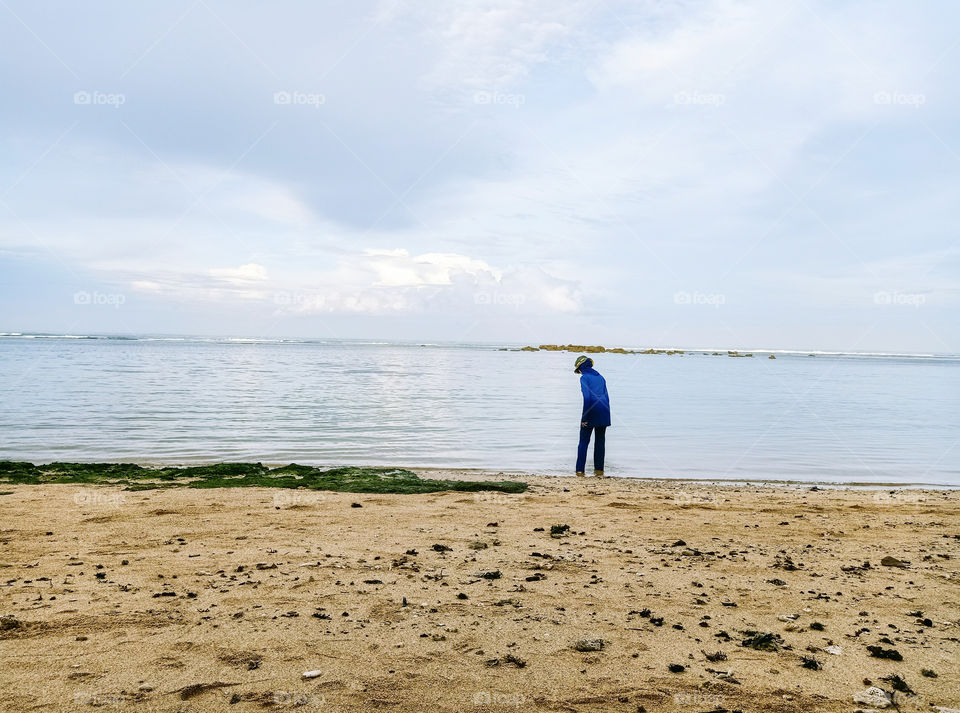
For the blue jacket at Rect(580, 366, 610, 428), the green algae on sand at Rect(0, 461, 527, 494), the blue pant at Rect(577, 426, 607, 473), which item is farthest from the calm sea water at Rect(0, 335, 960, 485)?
the green algae on sand at Rect(0, 461, 527, 494)

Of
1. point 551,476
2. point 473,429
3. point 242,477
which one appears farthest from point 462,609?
point 473,429

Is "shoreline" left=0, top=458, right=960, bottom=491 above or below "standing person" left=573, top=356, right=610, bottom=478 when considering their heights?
below

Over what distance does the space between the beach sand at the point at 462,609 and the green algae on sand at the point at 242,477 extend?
1.83 meters

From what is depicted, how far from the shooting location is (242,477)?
39.6 feet

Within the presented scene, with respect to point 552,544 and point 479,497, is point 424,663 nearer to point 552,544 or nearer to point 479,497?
point 552,544

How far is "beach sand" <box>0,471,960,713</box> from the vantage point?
13.1ft

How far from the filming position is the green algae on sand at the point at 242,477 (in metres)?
11.2

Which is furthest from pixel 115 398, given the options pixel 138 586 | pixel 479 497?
pixel 138 586

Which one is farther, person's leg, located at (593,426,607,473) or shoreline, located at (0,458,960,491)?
person's leg, located at (593,426,607,473)

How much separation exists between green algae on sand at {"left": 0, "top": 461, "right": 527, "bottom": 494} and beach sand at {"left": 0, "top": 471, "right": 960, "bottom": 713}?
6.01 feet

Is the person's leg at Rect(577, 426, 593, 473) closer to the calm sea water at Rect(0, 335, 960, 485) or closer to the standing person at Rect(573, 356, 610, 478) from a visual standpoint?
the standing person at Rect(573, 356, 610, 478)

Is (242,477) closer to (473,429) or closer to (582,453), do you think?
(582,453)

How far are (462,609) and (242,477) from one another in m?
8.05

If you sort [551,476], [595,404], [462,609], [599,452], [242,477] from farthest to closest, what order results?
[599,452] → [595,404] → [551,476] → [242,477] → [462,609]
